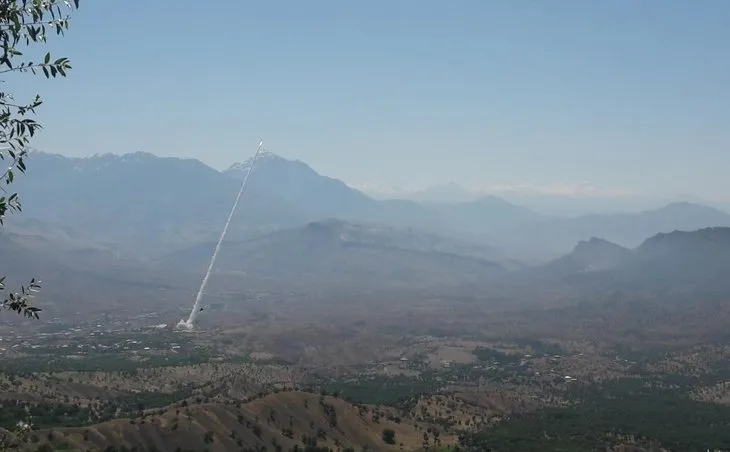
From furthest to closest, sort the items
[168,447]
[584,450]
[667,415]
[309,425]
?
[667,415]
[584,450]
[309,425]
[168,447]

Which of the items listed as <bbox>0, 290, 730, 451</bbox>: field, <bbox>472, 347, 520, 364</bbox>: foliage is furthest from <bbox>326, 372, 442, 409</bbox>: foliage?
<bbox>472, 347, 520, 364</bbox>: foliage

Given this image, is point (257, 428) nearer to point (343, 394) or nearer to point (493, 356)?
point (343, 394)

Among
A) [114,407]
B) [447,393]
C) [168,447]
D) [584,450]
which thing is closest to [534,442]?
[584,450]

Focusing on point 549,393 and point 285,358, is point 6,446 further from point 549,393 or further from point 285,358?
point 285,358

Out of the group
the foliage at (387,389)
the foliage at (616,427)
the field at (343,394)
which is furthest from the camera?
the foliage at (387,389)

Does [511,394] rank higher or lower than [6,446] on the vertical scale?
lower

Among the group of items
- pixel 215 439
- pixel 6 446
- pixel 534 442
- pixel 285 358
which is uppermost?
pixel 6 446

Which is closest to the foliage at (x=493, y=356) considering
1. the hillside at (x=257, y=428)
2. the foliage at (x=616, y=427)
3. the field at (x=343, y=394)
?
the field at (x=343, y=394)

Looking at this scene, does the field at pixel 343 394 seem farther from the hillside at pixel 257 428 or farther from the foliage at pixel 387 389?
the foliage at pixel 387 389
